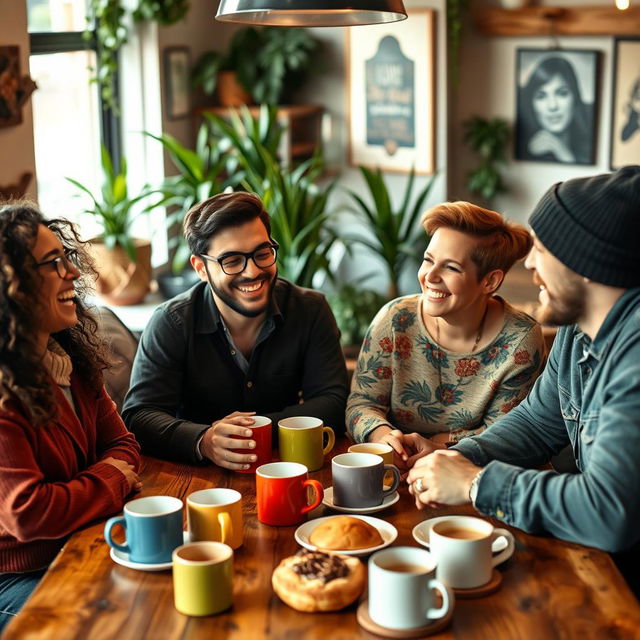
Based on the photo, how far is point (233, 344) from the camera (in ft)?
7.45

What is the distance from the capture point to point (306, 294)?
2375 millimetres

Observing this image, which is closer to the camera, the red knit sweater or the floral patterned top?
the red knit sweater

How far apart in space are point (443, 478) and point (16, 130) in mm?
2337

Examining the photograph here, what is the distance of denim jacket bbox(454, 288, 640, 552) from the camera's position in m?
1.50

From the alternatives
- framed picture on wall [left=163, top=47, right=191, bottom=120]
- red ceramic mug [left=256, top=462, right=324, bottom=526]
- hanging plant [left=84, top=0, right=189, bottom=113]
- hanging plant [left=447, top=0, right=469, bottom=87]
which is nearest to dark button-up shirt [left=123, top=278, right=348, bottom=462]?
red ceramic mug [left=256, top=462, right=324, bottom=526]

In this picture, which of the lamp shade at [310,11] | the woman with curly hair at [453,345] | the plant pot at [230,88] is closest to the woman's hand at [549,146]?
the plant pot at [230,88]

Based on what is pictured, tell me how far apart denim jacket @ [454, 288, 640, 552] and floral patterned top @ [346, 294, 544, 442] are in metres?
0.37

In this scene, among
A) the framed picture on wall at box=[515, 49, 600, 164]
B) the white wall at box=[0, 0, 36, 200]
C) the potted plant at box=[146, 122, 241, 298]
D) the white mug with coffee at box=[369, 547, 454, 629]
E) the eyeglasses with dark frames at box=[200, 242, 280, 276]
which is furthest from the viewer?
the framed picture on wall at box=[515, 49, 600, 164]

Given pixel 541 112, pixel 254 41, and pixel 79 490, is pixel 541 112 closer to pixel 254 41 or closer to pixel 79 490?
pixel 254 41

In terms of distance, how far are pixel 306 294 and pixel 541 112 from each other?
291cm

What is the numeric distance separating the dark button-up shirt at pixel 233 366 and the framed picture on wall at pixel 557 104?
2.87 m

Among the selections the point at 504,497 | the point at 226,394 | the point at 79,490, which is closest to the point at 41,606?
the point at 79,490

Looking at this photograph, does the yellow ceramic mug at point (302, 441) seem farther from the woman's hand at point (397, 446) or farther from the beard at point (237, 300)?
the beard at point (237, 300)

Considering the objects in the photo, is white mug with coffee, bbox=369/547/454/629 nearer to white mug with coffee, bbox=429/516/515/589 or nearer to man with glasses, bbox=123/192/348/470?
white mug with coffee, bbox=429/516/515/589
